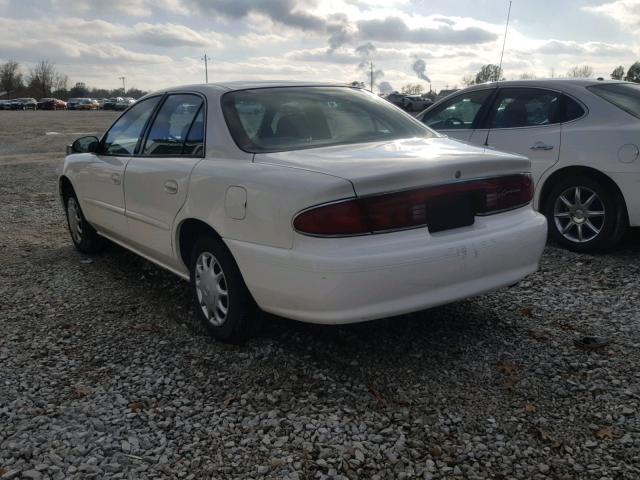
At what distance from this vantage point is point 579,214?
5457mm

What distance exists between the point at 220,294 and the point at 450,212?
1.43 meters

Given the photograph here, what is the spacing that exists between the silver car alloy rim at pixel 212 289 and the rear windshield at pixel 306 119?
2.39ft

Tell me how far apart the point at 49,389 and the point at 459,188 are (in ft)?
7.91

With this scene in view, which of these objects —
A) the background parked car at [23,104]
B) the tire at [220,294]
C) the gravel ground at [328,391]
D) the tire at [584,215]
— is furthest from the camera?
the background parked car at [23,104]

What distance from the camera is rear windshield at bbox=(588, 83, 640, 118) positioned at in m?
5.27

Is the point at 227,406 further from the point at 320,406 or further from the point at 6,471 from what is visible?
the point at 6,471

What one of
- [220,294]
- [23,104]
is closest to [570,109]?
[220,294]

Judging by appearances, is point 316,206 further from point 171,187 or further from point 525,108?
point 525,108

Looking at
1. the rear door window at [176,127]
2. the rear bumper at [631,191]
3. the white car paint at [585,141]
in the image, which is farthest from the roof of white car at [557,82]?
the rear door window at [176,127]

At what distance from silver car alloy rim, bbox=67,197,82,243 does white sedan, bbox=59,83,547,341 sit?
1.51m

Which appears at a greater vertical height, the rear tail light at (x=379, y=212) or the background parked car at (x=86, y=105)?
the rear tail light at (x=379, y=212)

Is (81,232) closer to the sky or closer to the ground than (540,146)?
closer to the ground

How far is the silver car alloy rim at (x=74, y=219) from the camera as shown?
5805 mm

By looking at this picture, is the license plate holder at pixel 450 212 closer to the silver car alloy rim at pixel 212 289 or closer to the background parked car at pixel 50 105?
the silver car alloy rim at pixel 212 289
